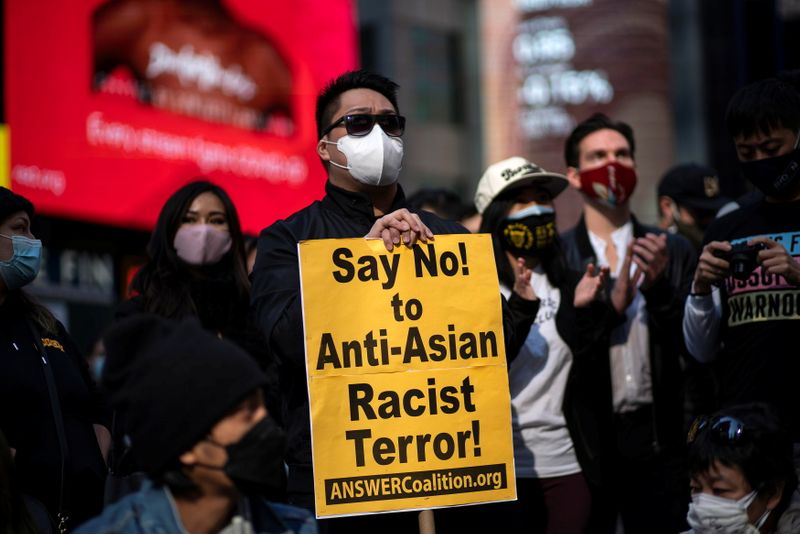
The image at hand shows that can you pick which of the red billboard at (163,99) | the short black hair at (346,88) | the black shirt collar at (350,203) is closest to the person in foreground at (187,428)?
the black shirt collar at (350,203)

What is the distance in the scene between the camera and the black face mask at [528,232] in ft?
19.3

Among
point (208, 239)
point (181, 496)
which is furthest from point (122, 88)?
point (181, 496)

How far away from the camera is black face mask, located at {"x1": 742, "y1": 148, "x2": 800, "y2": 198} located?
16.3 feet

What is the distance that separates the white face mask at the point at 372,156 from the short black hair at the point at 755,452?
1.43 m

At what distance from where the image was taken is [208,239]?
5949 millimetres

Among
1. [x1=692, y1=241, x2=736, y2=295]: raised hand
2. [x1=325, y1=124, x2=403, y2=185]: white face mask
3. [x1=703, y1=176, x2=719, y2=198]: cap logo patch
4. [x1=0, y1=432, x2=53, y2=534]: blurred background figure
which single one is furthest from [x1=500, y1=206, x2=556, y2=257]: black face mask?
[x1=0, y1=432, x2=53, y2=534]: blurred background figure

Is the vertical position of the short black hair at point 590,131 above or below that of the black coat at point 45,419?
above

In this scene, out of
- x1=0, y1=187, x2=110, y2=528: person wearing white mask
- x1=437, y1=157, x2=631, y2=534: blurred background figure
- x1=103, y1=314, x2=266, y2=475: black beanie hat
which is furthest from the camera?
x1=437, y1=157, x2=631, y2=534: blurred background figure

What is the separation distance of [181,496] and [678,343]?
2.96 meters

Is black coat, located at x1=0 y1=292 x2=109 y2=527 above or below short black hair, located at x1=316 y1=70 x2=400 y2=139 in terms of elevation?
below

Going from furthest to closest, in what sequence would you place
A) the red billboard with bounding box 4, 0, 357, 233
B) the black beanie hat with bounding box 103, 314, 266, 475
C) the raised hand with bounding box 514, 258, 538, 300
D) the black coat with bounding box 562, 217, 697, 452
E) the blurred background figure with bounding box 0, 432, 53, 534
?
the red billboard with bounding box 4, 0, 357, 233 < the black coat with bounding box 562, 217, 697, 452 < the raised hand with bounding box 514, 258, 538, 300 < the blurred background figure with bounding box 0, 432, 53, 534 < the black beanie hat with bounding box 103, 314, 266, 475

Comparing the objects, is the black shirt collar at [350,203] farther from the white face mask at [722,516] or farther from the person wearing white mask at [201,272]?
the white face mask at [722,516]

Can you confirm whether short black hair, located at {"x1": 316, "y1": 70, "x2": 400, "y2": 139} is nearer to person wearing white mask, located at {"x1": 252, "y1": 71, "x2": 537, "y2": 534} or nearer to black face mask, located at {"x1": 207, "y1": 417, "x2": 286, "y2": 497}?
person wearing white mask, located at {"x1": 252, "y1": 71, "x2": 537, "y2": 534}

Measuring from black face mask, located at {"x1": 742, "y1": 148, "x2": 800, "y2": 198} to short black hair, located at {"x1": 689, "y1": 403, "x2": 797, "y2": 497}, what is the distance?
866mm
